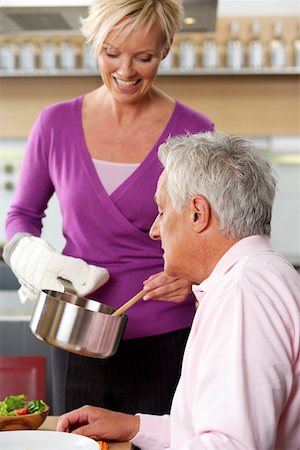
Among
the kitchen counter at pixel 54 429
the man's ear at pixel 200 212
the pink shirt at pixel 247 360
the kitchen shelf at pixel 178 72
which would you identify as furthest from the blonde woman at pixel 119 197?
the kitchen shelf at pixel 178 72

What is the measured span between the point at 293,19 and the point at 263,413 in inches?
176

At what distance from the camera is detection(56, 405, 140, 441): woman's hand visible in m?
1.49

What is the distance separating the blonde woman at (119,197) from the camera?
1.86 meters

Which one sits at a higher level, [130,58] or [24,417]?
[130,58]

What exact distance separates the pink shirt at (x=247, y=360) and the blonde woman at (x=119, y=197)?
23.6 inches

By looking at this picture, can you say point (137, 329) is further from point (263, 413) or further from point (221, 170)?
point (263, 413)

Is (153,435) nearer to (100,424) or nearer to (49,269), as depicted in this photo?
(100,424)

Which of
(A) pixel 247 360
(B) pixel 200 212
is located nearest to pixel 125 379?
(B) pixel 200 212

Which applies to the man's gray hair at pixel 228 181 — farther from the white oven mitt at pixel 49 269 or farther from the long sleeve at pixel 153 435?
the white oven mitt at pixel 49 269

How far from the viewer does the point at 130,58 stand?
1.87 meters

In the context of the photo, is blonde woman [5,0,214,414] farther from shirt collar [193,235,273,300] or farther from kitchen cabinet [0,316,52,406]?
kitchen cabinet [0,316,52,406]

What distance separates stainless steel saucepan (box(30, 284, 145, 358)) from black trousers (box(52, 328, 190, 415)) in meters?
0.26

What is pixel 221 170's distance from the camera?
4.32 ft

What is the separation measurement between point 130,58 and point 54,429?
2.74 feet
